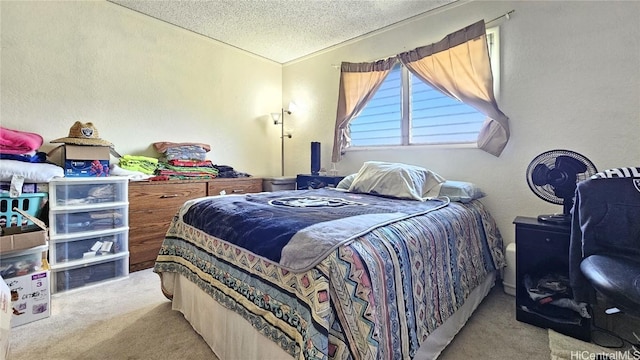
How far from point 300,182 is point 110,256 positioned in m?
1.94

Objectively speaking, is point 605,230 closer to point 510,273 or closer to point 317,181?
point 510,273

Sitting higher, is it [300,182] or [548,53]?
[548,53]

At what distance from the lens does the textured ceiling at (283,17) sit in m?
2.68

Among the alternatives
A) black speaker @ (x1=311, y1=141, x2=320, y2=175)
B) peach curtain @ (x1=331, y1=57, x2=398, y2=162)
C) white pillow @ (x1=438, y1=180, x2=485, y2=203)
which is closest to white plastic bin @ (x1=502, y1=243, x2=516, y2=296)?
white pillow @ (x1=438, y1=180, x2=485, y2=203)

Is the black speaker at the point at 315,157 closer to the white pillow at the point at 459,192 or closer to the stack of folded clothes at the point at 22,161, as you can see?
the white pillow at the point at 459,192

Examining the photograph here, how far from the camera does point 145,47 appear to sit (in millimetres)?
2947

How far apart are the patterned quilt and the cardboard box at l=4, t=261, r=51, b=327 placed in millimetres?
915

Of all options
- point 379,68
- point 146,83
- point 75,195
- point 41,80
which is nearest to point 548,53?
point 379,68

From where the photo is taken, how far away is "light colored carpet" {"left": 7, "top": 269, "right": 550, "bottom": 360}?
1464mm

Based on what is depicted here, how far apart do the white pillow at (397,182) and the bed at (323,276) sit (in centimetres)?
31

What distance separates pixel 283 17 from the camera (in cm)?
291

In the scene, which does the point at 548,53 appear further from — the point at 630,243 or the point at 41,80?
the point at 41,80

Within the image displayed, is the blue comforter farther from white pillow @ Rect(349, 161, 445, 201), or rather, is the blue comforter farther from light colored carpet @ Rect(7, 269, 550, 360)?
light colored carpet @ Rect(7, 269, 550, 360)

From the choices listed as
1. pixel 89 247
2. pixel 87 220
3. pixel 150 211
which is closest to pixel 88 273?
pixel 89 247
